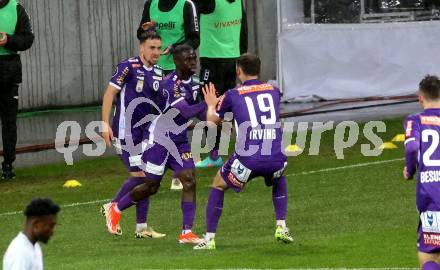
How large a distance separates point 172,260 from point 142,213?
1.90 m

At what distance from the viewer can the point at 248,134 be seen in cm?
1421

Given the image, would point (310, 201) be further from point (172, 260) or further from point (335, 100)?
point (335, 100)

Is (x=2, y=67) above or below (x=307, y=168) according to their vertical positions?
above

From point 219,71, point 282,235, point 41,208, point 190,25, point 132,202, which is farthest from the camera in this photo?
point 219,71

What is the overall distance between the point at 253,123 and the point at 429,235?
129 inches

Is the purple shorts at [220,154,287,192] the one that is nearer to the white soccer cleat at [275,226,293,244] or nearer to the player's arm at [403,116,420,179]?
the white soccer cleat at [275,226,293,244]

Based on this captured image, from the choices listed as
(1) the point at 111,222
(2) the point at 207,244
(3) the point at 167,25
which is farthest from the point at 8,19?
(2) the point at 207,244

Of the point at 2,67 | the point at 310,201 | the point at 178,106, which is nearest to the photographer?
the point at 178,106

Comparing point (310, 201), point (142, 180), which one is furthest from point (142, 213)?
point (310, 201)

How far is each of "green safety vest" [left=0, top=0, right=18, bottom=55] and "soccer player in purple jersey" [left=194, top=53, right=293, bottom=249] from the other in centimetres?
611

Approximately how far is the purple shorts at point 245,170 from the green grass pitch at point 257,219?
69cm

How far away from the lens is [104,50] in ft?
87.4

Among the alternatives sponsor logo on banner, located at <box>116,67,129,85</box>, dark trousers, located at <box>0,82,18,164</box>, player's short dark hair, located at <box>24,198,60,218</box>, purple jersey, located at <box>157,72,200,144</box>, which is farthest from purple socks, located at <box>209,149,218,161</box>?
player's short dark hair, located at <box>24,198,60,218</box>

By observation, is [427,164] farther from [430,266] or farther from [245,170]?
[245,170]
